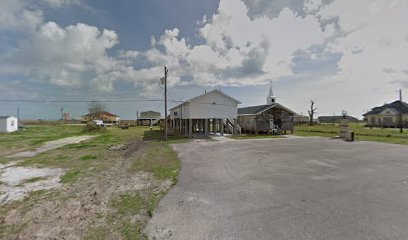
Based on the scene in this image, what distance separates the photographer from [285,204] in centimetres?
587

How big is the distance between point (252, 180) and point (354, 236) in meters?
4.11

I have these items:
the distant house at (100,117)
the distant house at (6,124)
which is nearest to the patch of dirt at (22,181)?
the distant house at (6,124)

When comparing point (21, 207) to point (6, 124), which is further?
point (6, 124)

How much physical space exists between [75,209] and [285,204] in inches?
227

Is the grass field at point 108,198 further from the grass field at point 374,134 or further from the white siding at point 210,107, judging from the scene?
the grass field at point 374,134

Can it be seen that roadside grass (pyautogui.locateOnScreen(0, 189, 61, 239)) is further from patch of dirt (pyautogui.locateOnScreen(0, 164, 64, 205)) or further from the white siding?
the white siding

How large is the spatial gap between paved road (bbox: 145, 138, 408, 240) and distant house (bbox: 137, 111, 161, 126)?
63439mm

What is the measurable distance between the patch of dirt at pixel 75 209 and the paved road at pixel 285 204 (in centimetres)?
121

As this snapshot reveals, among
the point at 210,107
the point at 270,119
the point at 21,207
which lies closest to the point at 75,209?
the point at 21,207

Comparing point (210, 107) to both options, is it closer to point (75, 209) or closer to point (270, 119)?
point (270, 119)

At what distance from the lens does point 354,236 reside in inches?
167

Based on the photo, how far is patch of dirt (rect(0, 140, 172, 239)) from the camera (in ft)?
15.1

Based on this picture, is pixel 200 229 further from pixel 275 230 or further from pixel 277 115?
pixel 277 115

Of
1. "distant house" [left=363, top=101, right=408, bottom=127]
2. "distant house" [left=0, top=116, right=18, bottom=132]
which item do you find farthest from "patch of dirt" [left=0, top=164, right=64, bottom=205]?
"distant house" [left=363, top=101, right=408, bottom=127]
